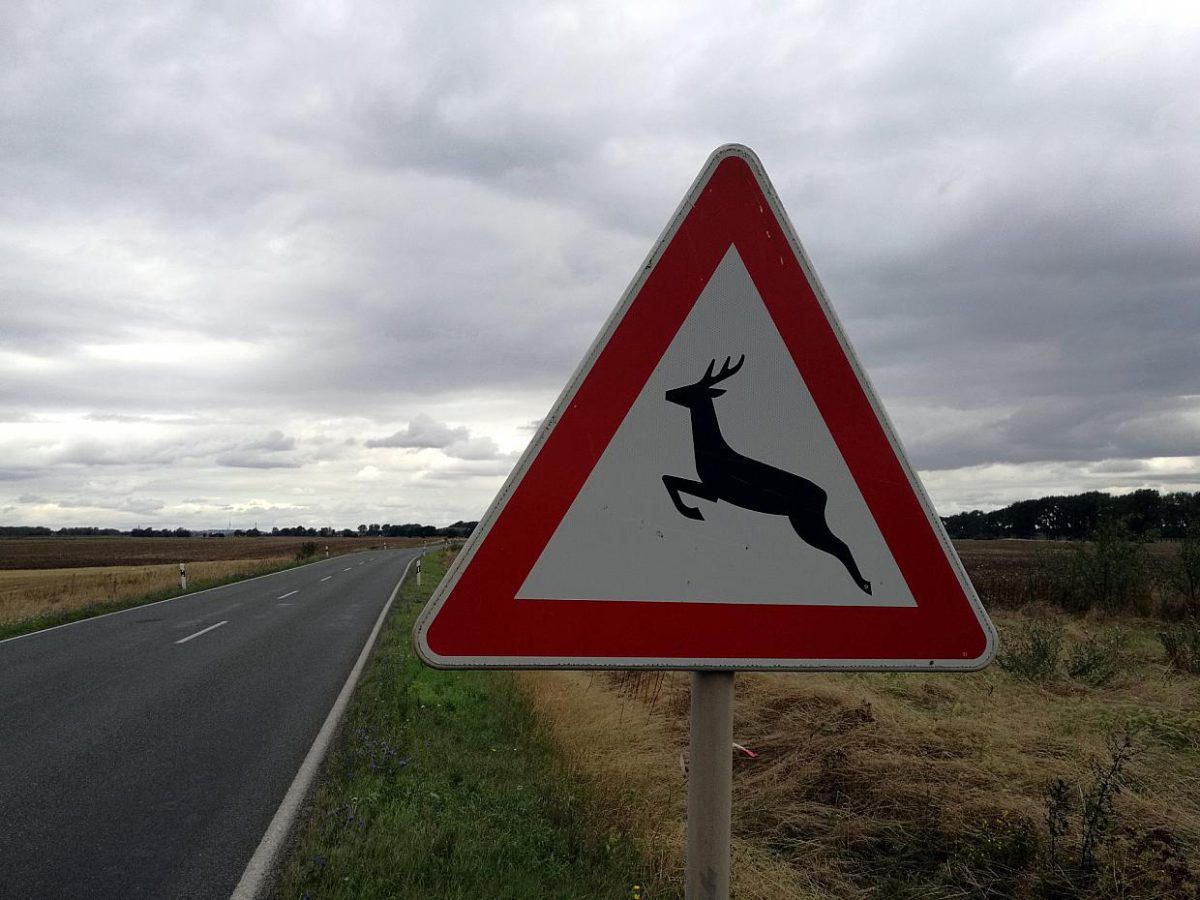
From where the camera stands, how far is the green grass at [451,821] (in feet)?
11.5

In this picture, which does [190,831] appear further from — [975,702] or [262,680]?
[975,702]

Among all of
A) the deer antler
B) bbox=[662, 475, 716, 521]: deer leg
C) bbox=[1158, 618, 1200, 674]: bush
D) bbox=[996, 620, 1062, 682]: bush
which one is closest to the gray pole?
bbox=[662, 475, 716, 521]: deer leg

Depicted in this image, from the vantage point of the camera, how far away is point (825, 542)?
4.81ft

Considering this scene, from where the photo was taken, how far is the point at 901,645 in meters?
1.46

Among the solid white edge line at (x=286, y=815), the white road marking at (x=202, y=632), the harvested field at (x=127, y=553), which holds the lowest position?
the solid white edge line at (x=286, y=815)

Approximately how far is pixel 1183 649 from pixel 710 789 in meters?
9.95

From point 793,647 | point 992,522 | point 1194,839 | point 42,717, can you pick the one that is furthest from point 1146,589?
point 992,522

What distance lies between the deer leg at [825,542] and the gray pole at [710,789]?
0.31 metres

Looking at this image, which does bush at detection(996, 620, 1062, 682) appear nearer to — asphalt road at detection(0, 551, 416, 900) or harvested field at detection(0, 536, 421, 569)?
asphalt road at detection(0, 551, 416, 900)

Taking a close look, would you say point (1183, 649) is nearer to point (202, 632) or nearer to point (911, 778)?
point (911, 778)

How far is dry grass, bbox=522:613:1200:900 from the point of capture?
3604 mm

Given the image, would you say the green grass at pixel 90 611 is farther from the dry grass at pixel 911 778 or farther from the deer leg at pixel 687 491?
the deer leg at pixel 687 491

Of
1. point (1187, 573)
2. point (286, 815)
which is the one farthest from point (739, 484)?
point (1187, 573)

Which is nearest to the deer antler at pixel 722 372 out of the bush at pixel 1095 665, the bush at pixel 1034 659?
the bush at pixel 1034 659
